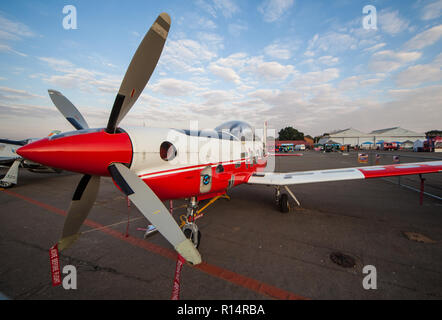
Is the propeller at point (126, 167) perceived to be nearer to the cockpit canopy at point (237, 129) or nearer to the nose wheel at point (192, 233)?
the nose wheel at point (192, 233)

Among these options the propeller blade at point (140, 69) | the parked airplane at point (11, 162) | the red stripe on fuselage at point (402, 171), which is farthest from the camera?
the parked airplane at point (11, 162)

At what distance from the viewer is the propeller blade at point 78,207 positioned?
250 cm

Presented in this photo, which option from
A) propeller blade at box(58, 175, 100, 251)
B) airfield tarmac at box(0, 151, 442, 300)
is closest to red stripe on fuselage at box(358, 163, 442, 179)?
airfield tarmac at box(0, 151, 442, 300)

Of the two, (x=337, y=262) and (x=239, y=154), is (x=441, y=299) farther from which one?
(x=239, y=154)

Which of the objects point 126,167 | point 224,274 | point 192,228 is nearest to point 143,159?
point 126,167

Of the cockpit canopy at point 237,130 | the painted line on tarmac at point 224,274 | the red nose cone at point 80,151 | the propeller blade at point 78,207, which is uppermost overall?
the cockpit canopy at point 237,130

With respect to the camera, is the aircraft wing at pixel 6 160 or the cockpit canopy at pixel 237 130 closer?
the cockpit canopy at pixel 237 130

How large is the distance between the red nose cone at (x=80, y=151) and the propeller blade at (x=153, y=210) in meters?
0.14

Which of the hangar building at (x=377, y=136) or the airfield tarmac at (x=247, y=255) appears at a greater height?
the hangar building at (x=377, y=136)

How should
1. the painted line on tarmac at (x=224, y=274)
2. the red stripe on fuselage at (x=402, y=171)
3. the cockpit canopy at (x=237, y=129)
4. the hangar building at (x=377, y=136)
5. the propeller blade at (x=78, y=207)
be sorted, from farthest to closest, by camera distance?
the hangar building at (x=377, y=136), the cockpit canopy at (x=237, y=129), the red stripe on fuselage at (x=402, y=171), the propeller blade at (x=78, y=207), the painted line on tarmac at (x=224, y=274)

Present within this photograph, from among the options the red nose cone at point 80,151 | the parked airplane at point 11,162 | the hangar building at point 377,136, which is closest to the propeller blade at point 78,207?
the red nose cone at point 80,151

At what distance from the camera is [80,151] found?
193 centimetres
